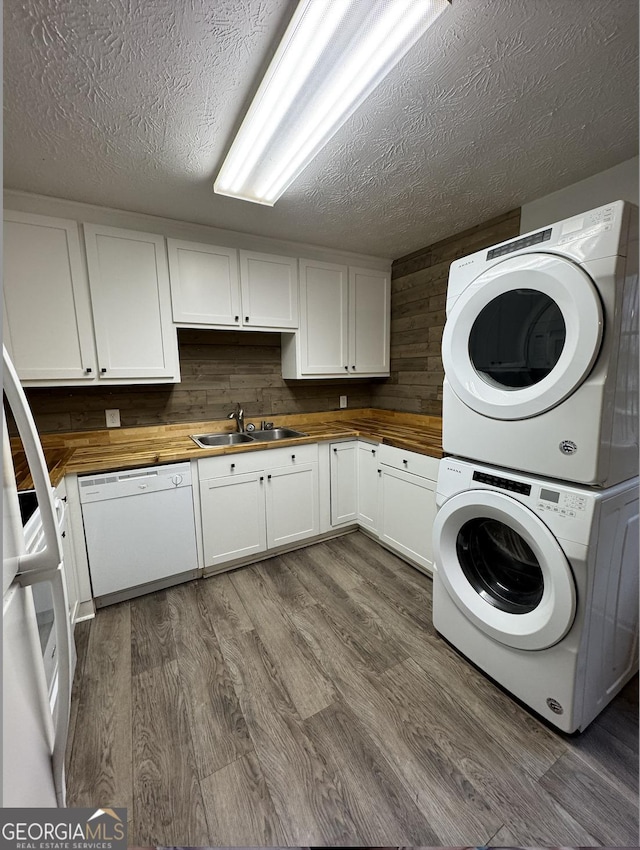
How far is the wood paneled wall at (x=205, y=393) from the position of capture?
90.5 inches

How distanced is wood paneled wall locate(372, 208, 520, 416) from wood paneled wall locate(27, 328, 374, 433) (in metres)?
0.60

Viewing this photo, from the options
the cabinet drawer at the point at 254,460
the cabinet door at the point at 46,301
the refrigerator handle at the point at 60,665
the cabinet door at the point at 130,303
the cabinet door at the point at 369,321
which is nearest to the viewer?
the refrigerator handle at the point at 60,665

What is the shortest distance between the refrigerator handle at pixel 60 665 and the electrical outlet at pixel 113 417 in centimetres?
179

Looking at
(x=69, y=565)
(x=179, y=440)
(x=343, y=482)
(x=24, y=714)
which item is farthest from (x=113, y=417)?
(x=24, y=714)

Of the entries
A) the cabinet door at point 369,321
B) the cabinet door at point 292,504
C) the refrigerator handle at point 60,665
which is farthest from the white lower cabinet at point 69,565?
the cabinet door at point 369,321

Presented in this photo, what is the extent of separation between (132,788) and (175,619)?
79 cm

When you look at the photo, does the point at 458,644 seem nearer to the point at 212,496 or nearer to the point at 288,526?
the point at 288,526

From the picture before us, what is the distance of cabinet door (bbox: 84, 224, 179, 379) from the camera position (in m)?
2.09

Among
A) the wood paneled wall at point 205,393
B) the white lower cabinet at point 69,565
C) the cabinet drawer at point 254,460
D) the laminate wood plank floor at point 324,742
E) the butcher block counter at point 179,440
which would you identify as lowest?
the laminate wood plank floor at point 324,742

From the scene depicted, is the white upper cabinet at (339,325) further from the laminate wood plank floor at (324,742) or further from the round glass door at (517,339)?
the laminate wood plank floor at (324,742)

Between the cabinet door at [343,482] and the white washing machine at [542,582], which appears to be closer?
the white washing machine at [542,582]

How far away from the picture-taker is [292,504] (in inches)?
99.8

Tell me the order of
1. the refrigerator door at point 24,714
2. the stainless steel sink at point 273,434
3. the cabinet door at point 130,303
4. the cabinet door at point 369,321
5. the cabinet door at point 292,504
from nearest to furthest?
the refrigerator door at point 24,714 → the cabinet door at point 130,303 → the cabinet door at point 292,504 → the stainless steel sink at point 273,434 → the cabinet door at point 369,321

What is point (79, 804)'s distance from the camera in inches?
44.8
